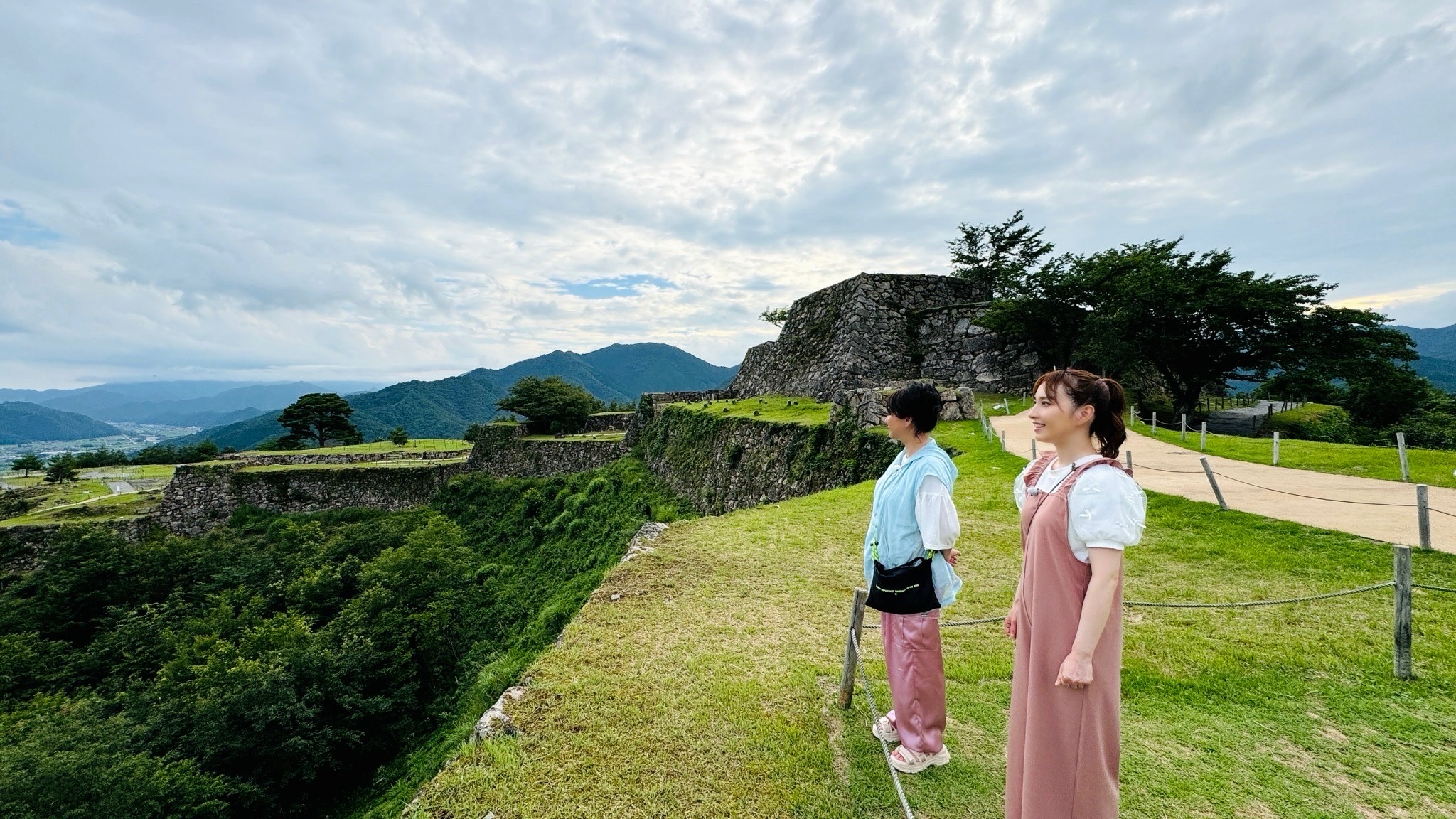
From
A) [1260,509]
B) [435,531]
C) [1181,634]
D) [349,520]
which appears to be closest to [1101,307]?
[1260,509]

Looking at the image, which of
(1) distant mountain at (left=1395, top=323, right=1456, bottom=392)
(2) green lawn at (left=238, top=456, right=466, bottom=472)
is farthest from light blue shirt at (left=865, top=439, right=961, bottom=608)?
(1) distant mountain at (left=1395, top=323, right=1456, bottom=392)

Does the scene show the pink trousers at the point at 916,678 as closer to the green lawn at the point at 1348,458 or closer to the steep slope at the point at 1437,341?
the green lawn at the point at 1348,458

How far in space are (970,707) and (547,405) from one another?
28058 millimetres

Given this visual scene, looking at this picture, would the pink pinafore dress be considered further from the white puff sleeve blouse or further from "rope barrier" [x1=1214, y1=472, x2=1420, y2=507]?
"rope barrier" [x1=1214, y1=472, x2=1420, y2=507]

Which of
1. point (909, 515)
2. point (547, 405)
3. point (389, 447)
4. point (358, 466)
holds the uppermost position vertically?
point (547, 405)

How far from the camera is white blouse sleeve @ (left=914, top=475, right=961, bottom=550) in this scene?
261cm

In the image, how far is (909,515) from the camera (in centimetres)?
275

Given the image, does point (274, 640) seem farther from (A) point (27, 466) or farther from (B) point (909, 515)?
(A) point (27, 466)

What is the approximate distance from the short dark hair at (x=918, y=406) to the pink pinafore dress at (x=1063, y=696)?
0.73 meters

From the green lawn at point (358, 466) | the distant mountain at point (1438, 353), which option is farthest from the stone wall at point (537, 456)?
the distant mountain at point (1438, 353)

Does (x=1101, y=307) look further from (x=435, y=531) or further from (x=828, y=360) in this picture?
(x=435, y=531)

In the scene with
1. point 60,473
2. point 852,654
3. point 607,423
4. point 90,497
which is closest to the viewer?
point 852,654

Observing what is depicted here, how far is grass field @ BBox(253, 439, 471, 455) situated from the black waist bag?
37.8 metres

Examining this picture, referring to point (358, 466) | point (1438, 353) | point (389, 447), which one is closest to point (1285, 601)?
point (358, 466)
